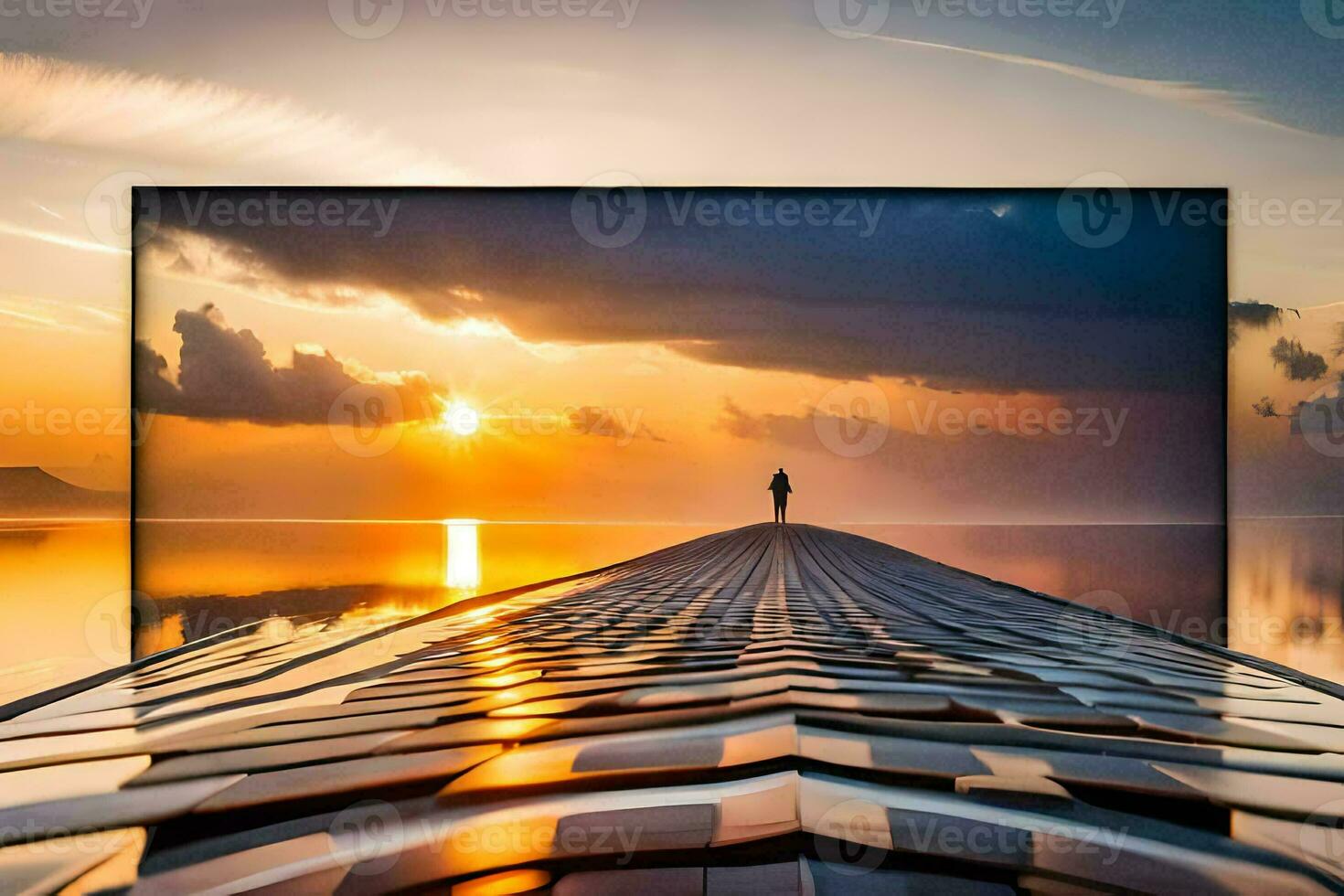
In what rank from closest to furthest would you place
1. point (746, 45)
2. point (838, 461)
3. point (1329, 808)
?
1. point (1329, 808)
2. point (746, 45)
3. point (838, 461)

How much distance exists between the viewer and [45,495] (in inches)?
156

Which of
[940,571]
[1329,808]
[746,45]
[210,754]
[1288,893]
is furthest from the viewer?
[940,571]

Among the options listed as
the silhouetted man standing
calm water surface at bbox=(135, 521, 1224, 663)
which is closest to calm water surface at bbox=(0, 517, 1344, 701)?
calm water surface at bbox=(135, 521, 1224, 663)

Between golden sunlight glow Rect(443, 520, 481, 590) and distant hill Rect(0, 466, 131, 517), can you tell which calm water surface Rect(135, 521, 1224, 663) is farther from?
distant hill Rect(0, 466, 131, 517)

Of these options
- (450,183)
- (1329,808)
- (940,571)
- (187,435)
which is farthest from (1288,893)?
(187,435)

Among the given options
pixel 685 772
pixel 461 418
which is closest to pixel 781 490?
pixel 461 418

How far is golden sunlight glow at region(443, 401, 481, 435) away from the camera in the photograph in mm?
4211

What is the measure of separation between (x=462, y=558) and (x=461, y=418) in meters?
0.78

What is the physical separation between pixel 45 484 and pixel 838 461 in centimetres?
391

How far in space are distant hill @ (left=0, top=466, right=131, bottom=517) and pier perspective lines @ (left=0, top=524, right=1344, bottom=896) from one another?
284 centimetres

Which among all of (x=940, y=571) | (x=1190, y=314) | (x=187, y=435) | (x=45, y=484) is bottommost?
(x=940, y=571)

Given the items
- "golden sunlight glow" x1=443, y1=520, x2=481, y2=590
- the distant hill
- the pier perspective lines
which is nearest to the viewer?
the pier perspective lines

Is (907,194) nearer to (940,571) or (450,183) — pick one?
(940,571)

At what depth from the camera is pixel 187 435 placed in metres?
4.08
